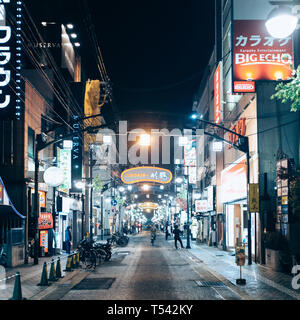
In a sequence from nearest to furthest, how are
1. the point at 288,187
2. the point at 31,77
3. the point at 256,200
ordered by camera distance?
the point at 288,187
the point at 256,200
the point at 31,77

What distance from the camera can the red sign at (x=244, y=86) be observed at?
2544 centimetres

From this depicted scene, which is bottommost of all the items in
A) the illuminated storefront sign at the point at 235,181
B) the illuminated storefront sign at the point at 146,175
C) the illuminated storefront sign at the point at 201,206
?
the illuminated storefront sign at the point at 201,206

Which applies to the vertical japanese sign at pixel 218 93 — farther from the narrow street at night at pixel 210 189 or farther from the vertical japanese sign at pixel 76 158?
the vertical japanese sign at pixel 76 158

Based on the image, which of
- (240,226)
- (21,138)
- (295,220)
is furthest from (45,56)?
(295,220)

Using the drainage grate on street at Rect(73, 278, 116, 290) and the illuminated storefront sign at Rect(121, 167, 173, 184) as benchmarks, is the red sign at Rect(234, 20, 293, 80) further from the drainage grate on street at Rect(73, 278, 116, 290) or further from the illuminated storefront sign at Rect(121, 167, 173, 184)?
the illuminated storefront sign at Rect(121, 167, 173, 184)

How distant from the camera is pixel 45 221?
3006 cm

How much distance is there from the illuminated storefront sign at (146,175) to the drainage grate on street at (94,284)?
95.5ft

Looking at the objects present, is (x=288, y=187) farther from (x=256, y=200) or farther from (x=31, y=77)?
(x=31, y=77)

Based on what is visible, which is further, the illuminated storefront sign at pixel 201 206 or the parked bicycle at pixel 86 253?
the illuminated storefront sign at pixel 201 206

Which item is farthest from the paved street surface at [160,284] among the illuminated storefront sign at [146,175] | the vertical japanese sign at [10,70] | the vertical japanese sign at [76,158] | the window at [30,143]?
the illuminated storefront sign at [146,175]

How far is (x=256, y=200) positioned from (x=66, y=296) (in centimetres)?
1237

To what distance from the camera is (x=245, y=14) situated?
2694 cm

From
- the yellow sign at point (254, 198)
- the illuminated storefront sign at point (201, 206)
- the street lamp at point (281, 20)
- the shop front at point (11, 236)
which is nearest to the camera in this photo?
the street lamp at point (281, 20)

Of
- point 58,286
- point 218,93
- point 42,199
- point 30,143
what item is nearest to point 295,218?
point 58,286
